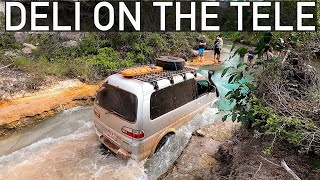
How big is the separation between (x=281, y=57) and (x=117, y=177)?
3.67 meters

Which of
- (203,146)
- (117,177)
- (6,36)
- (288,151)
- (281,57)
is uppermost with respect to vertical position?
(6,36)

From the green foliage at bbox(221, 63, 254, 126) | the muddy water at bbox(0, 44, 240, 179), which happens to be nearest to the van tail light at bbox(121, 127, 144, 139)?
the muddy water at bbox(0, 44, 240, 179)

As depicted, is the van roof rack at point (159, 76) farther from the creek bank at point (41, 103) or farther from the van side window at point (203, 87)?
the creek bank at point (41, 103)

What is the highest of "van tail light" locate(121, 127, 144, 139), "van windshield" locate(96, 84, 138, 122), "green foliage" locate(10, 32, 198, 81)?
"green foliage" locate(10, 32, 198, 81)

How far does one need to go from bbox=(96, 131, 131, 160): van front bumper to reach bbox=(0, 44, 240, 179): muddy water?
0.20m

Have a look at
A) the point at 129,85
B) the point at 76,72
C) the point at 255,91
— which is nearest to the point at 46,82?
the point at 76,72

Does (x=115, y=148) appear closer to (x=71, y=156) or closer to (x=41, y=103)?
(x=71, y=156)

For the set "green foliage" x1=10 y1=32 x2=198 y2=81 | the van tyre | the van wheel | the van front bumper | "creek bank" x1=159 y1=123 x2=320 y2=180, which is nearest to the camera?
"creek bank" x1=159 y1=123 x2=320 y2=180

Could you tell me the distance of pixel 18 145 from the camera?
19.5 ft

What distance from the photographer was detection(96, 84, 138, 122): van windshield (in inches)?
183

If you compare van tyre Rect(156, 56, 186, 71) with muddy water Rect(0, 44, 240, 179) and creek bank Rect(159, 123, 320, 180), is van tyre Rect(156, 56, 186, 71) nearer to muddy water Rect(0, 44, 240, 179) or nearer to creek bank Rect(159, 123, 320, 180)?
muddy water Rect(0, 44, 240, 179)

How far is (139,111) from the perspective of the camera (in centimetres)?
462

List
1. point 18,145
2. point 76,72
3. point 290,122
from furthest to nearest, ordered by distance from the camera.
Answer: point 76,72 < point 18,145 < point 290,122

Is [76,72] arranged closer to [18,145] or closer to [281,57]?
[18,145]
